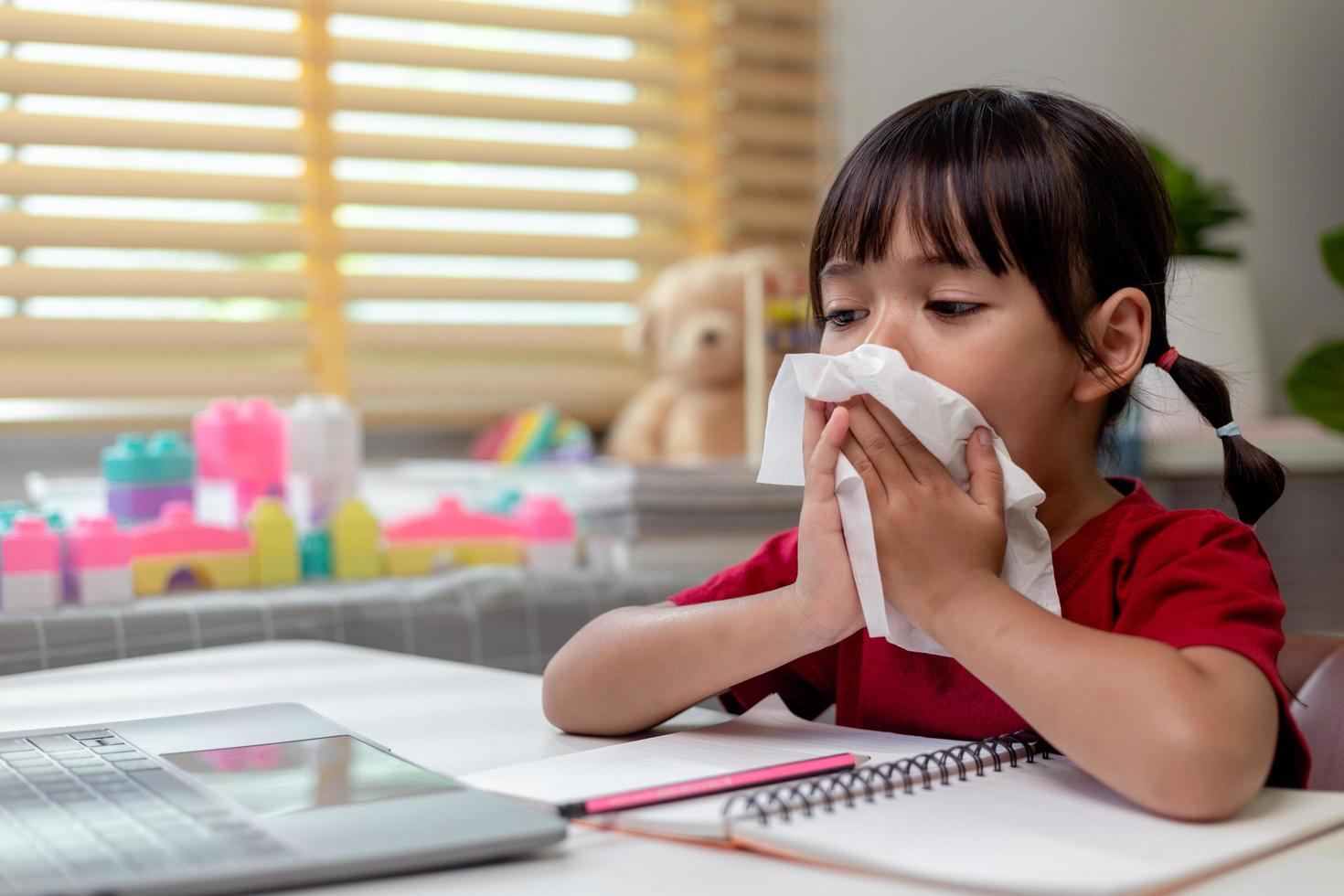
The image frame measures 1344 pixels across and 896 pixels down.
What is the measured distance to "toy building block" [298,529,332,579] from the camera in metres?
1.38

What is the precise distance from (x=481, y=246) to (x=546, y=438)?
336 millimetres

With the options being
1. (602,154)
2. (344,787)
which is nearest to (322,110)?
(602,154)

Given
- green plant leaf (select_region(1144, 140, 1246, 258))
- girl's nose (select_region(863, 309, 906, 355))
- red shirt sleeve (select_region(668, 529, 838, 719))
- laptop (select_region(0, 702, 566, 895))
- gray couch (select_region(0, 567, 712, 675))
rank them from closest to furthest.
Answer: laptop (select_region(0, 702, 566, 895)), girl's nose (select_region(863, 309, 906, 355)), red shirt sleeve (select_region(668, 529, 838, 719)), gray couch (select_region(0, 567, 712, 675)), green plant leaf (select_region(1144, 140, 1246, 258))

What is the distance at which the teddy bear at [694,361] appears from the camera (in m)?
1.98

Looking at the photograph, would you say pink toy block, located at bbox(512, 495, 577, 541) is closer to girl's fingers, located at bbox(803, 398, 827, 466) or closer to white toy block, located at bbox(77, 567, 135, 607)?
white toy block, located at bbox(77, 567, 135, 607)

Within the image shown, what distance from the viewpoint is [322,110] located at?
2027 mm

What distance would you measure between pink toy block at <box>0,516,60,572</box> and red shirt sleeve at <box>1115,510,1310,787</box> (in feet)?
2.88

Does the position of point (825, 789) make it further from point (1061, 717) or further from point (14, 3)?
point (14, 3)

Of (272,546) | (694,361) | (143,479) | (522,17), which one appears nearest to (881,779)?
(272,546)

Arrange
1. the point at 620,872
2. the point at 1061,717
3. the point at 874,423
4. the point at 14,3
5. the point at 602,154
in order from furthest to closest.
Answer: the point at 602,154
the point at 14,3
the point at 874,423
the point at 1061,717
the point at 620,872

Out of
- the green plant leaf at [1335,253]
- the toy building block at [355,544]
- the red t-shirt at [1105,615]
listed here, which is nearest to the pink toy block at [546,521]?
the toy building block at [355,544]

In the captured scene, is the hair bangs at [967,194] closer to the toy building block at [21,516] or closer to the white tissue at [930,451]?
the white tissue at [930,451]

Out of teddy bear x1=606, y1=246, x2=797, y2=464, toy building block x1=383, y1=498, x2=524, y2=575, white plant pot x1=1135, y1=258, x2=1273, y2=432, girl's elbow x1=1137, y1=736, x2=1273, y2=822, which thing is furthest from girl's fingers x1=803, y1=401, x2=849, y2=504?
white plant pot x1=1135, y1=258, x2=1273, y2=432

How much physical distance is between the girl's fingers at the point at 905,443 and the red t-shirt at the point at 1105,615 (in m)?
0.13
